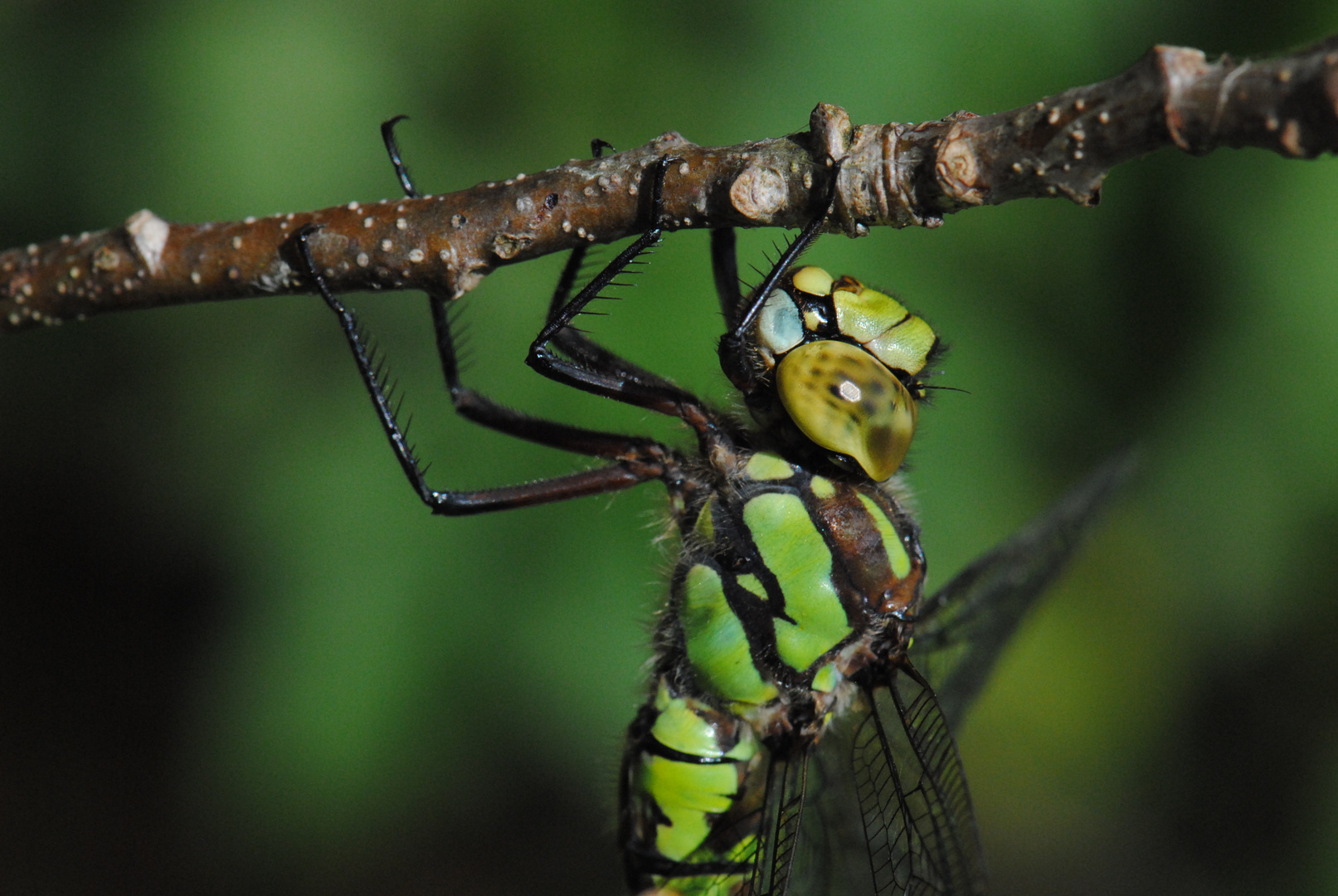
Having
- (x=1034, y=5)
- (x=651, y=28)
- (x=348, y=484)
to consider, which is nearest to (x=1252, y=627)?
(x=1034, y=5)

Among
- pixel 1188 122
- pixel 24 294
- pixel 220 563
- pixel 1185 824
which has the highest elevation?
pixel 24 294

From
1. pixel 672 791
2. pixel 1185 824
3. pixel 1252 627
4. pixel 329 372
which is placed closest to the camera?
pixel 672 791

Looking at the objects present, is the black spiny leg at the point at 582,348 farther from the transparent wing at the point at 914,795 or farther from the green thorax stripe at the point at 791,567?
the transparent wing at the point at 914,795

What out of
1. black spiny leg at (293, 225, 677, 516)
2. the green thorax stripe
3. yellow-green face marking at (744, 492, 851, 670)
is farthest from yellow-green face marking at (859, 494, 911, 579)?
black spiny leg at (293, 225, 677, 516)

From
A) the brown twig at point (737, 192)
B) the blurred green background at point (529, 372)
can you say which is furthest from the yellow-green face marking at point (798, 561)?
the blurred green background at point (529, 372)

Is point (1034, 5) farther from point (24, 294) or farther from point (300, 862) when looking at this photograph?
point (300, 862)

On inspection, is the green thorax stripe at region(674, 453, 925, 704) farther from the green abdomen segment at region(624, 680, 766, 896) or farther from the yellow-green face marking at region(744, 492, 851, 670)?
the green abdomen segment at region(624, 680, 766, 896)
